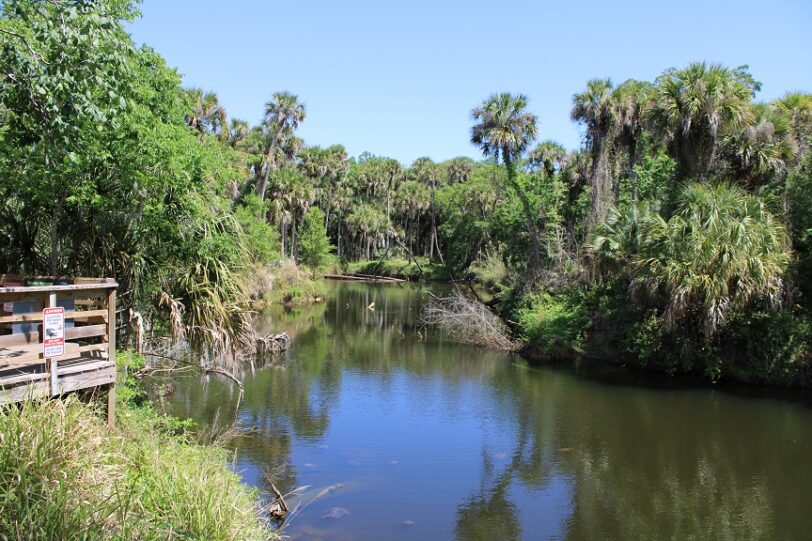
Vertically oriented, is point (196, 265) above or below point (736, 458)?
above

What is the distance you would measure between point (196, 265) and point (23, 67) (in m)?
6.21

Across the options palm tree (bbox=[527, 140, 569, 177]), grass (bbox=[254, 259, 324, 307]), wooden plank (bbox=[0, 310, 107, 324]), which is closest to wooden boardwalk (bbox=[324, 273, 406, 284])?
grass (bbox=[254, 259, 324, 307])

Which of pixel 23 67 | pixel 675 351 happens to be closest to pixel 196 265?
pixel 23 67

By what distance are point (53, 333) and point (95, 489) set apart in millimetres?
2398

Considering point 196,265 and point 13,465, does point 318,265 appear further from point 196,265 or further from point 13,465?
point 13,465

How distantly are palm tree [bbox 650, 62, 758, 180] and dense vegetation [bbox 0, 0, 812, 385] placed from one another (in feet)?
0.26

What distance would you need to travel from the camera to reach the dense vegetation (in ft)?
31.4

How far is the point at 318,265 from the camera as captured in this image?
→ 58688 mm

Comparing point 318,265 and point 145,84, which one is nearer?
point 145,84

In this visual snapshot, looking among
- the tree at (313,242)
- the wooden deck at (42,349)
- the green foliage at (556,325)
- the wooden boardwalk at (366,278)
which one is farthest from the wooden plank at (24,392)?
the wooden boardwalk at (366,278)

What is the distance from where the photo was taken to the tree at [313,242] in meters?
56.6

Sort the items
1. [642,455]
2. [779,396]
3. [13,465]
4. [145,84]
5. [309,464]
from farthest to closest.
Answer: [779,396], [642,455], [309,464], [145,84], [13,465]

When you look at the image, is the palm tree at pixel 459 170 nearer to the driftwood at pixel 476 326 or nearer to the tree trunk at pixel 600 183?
the tree trunk at pixel 600 183

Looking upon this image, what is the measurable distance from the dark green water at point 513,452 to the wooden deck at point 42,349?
4426mm
